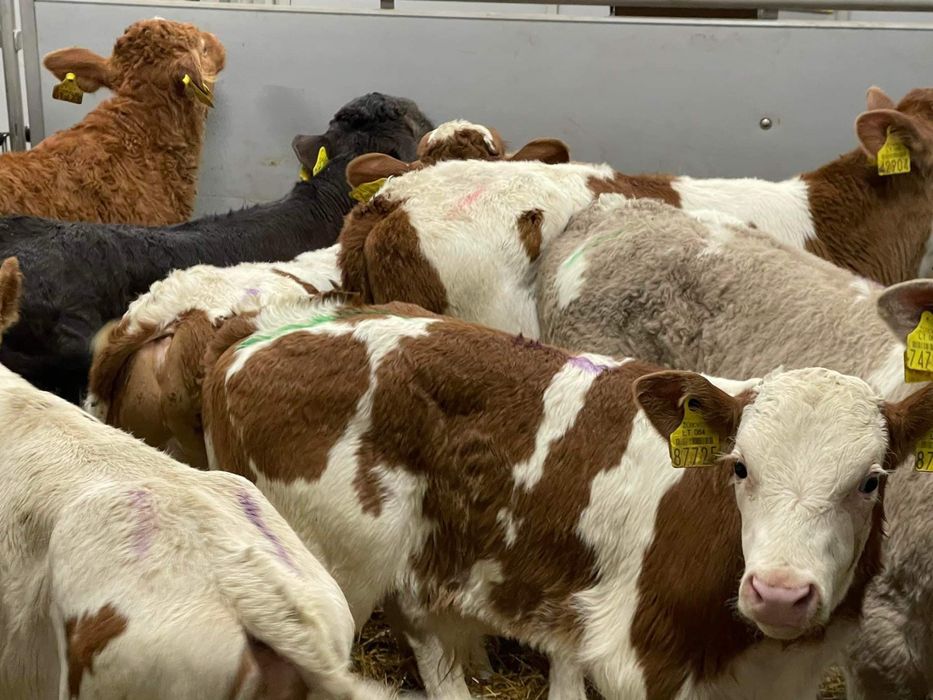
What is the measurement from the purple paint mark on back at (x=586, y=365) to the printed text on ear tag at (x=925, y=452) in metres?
0.75

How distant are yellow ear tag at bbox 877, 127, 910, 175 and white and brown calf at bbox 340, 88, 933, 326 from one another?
0.03m

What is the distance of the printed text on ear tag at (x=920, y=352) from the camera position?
254 centimetres

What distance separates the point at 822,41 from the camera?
4906 mm

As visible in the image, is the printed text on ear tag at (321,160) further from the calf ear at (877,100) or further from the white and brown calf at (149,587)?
the white and brown calf at (149,587)

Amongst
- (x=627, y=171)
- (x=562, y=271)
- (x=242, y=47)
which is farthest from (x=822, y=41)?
(x=242, y=47)

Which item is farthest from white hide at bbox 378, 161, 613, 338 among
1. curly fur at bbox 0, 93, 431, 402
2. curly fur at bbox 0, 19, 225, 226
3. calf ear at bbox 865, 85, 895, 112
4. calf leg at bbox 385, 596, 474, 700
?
curly fur at bbox 0, 19, 225, 226

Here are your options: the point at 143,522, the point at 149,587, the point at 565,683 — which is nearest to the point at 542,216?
the point at 565,683

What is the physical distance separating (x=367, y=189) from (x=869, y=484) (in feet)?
8.12

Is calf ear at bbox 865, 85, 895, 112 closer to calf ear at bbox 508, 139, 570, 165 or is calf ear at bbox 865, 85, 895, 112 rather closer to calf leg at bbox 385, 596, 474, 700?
calf ear at bbox 508, 139, 570, 165

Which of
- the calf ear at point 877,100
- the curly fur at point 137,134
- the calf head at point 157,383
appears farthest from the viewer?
the curly fur at point 137,134

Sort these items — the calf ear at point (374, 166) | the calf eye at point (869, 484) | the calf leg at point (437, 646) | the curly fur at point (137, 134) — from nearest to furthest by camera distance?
1. the calf eye at point (869, 484)
2. the calf leg at point (437, 646)
3. the calf ear at point (374, 166)
4. the curly fur at point (137, 134)

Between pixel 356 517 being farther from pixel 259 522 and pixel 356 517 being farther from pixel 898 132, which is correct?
pixel 898 132

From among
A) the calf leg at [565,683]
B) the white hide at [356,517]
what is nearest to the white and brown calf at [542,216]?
the white hide at [356,517]

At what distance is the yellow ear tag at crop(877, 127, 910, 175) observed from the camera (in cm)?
390
